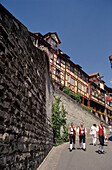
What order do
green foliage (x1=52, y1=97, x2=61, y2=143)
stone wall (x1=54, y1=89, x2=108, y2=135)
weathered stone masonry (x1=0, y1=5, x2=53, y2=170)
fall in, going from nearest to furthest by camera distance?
1. weathered stone masonry (x1=0, y1=5, x2=53, y2=170)
2. green foliage (x1=52, y1=97, x2=61, y2=143)
3. stone wall (x1=54, y1=89, x2=108, y2=135)

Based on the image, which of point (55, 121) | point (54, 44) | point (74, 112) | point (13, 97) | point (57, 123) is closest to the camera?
point (13, 97)

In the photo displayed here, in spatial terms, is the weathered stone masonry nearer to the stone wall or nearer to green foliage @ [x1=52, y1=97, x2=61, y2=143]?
green foliage @ [x1=52, y1=97, x2=61, y2=143]

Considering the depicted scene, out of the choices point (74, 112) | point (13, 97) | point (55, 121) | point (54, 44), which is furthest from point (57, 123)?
point (54, 44)

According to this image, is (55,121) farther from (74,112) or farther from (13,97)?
(13,97)

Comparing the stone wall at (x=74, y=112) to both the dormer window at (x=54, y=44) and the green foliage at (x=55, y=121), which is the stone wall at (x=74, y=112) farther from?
the dormer window at (x=54, y=44)

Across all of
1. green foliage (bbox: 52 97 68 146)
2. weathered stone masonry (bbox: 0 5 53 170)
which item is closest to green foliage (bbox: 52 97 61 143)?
green foliage (bbox: 52 97 68 146)

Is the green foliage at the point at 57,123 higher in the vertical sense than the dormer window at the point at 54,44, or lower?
lower

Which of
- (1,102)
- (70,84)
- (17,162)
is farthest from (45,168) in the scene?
(70,84)

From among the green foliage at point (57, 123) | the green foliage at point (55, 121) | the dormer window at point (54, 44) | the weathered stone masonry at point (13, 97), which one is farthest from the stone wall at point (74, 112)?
the dormer window at point (54, 44)

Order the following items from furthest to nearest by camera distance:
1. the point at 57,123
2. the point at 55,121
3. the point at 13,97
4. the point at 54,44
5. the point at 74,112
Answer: the point at 54,44
the point at 74,112
the point at 57,123
the point at 55,121
the point at 13,97

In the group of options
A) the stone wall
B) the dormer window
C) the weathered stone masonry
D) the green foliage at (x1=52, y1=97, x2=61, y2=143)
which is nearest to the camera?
the weathered stone masonry

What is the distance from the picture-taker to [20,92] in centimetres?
370

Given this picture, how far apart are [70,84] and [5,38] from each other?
857 inches

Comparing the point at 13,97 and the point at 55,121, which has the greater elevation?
the point at 13,97
